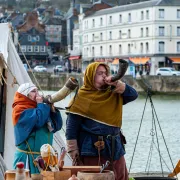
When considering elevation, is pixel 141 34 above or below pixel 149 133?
above

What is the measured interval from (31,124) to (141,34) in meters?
73.6

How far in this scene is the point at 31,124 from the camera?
645cm

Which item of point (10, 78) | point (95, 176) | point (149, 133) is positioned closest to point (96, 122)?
point (95, 176)

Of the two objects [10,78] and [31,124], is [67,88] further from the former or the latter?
[10,78]

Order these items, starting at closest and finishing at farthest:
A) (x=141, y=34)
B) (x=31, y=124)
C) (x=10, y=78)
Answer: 1. (x=31, y=124)
2. (x=10, y=78)
3. (x=141, y=34)

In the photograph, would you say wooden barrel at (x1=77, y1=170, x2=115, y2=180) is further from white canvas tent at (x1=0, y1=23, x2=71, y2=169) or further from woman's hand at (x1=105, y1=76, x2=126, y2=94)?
white canvas tent at (x1=0, y1=23, x2=71, y2=169)

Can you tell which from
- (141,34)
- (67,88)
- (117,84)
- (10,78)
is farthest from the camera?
(141,34)

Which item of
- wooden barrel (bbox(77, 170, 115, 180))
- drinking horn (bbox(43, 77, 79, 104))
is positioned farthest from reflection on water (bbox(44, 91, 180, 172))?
wooden barrel (bbox(77, 170, 115, 180))

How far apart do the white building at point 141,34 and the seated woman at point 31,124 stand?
2620 inches

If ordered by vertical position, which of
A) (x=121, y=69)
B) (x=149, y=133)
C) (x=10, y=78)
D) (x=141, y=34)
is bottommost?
(x=149, y=133)

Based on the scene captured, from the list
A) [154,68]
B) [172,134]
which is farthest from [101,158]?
[154,68]

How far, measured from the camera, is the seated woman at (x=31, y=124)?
6.45 metres

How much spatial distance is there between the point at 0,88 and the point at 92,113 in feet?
11.1

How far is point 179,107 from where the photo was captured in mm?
44969
